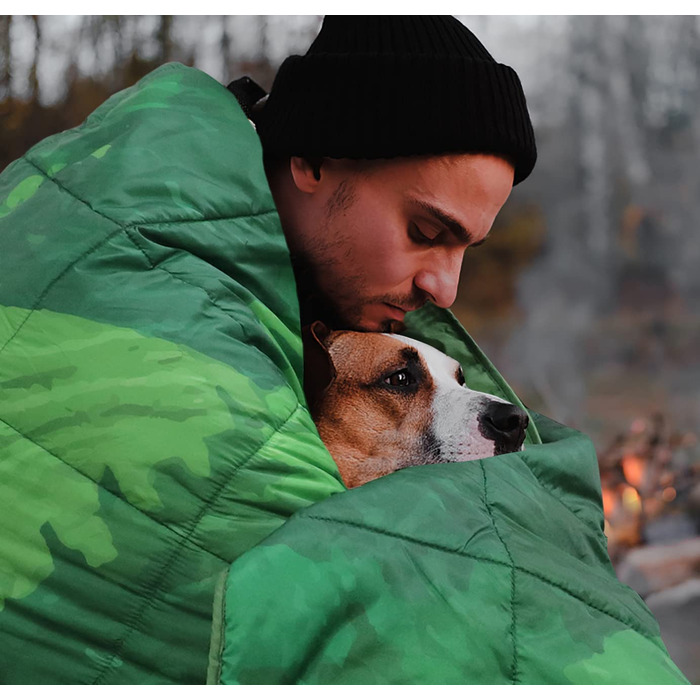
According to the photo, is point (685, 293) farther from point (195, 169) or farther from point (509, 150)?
point (195, 169)

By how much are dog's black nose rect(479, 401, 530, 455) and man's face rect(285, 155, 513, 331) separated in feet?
0.54

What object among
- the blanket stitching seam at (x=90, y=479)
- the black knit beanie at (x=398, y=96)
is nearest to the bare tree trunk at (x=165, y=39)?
the black knit beanie at (x=398, y=96)

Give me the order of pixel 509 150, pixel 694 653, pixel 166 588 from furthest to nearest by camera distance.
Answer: pixel 694 653, pixel 509 150, pixel 166 588

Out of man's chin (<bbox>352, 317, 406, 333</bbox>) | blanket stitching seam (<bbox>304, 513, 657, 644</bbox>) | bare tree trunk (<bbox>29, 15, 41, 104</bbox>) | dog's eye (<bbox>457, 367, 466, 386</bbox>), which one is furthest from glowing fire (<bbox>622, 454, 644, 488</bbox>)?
bare tree trunk (<bbox>29, 15, 41, 104</bbox>)

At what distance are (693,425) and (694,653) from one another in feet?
1.83

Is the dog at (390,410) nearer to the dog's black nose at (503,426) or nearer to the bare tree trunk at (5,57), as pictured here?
the dog's black nose at (503,426)

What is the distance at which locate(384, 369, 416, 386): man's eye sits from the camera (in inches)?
40.4

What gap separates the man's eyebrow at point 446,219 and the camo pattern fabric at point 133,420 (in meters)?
0.23

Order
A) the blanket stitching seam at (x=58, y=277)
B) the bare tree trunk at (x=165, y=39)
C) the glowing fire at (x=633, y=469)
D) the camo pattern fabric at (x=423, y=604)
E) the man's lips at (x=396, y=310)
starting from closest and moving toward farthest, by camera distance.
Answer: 1. the camo pattern fabric at (x=423, y=604)
2. the blanket stitching seam at (x=58, y=277)
3. the man's lips at (x=396, y=310)
4. the bare tree trunk at (x=165, y=39)
5. the glowing fire at (x=633, y=469)

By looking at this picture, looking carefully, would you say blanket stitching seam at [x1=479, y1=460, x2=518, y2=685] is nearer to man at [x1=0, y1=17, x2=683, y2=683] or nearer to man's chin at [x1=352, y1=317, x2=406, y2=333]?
man at [x1=0, y1=17, x2=683, y2=683]

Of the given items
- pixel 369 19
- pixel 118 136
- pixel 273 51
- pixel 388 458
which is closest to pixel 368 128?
pixel 369 19

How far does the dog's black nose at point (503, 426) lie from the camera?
935 mm

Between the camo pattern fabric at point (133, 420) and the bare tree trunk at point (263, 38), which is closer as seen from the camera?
the camo pattern fabric at point (133, 420)

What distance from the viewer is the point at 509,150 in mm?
953
